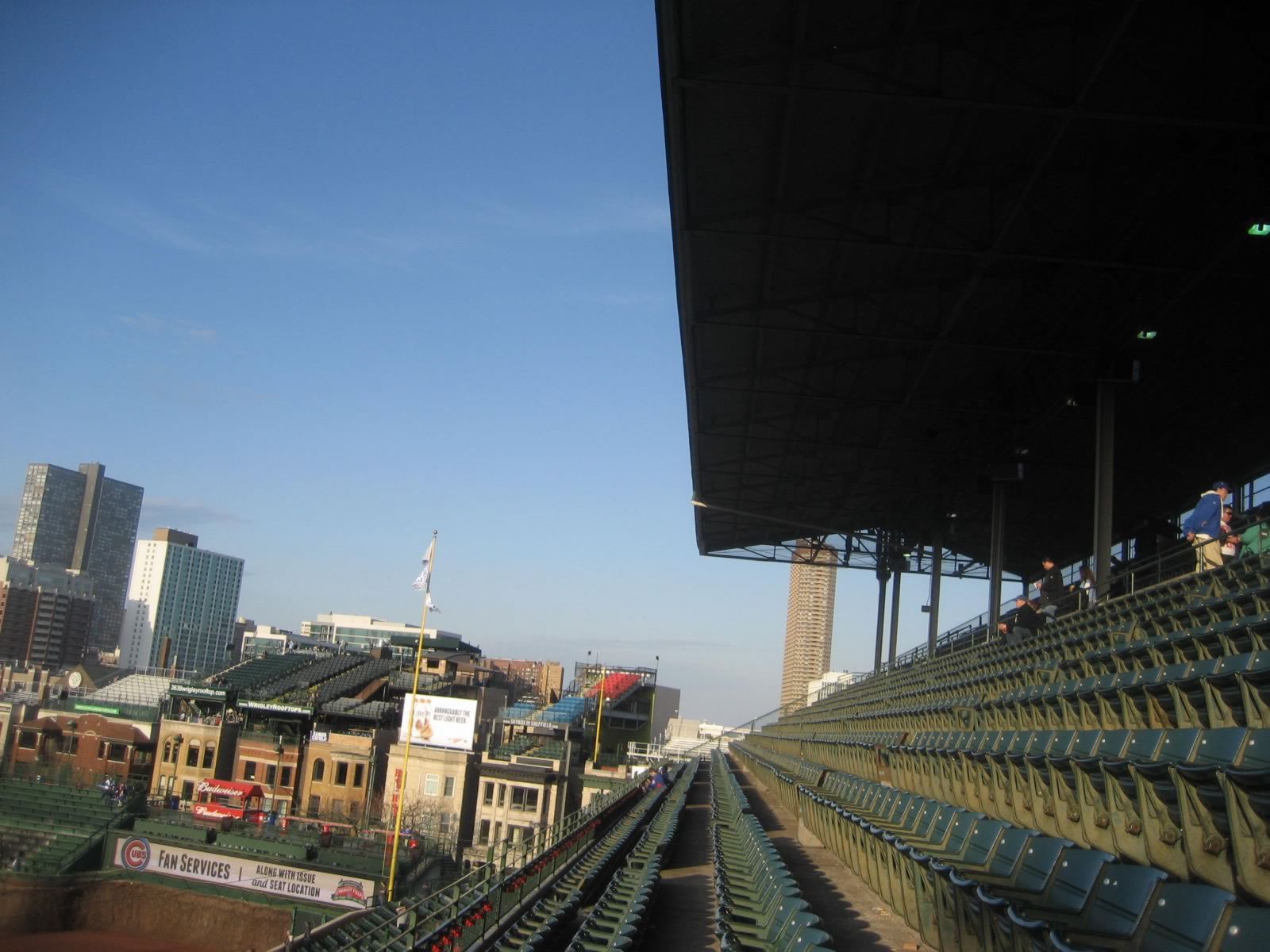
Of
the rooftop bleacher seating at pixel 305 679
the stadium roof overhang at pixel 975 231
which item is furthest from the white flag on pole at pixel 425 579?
the rooftop bleacher seating at pixel 305 679

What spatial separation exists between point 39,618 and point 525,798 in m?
155

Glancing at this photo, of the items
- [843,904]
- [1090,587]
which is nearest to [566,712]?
[1090,587]

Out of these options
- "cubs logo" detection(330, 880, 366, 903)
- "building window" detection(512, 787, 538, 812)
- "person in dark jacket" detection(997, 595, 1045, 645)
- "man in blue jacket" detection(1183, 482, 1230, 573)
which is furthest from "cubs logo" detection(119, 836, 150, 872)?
"man in blue jacket" detection(1183, 482, 1230, 573)

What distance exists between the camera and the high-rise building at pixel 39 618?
6442 inches

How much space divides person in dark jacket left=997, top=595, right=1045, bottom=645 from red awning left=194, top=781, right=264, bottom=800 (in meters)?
32.2

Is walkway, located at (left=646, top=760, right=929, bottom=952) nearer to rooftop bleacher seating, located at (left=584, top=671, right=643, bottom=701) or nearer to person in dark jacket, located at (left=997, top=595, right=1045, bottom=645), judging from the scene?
person in dark jacket, located at (left=997, top=595, right=1045, bottom=645)

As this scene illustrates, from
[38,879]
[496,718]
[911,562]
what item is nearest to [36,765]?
[38,879]

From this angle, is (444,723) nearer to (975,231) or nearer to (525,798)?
(525,798)

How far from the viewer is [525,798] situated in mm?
39250

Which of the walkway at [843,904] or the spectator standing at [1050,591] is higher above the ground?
the spectator standing at [1050,591]

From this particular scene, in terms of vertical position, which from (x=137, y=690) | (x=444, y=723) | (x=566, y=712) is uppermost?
(x=566, y=712)

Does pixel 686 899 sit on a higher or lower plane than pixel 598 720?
lower

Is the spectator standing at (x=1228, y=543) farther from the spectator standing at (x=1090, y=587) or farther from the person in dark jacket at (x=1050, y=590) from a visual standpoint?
the person in dark jacket at (x=1050, y=590)

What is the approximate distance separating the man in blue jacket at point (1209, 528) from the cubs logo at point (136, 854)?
1133 inches
